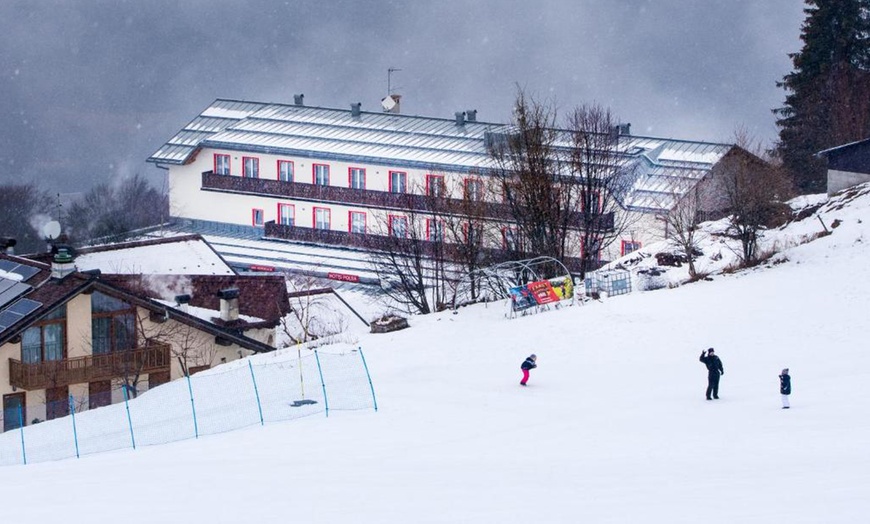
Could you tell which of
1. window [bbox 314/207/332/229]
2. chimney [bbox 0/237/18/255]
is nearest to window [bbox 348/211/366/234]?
window [bbox 314/207/332/229]

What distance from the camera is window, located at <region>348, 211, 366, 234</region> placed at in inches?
2837

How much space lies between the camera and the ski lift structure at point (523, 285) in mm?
42688

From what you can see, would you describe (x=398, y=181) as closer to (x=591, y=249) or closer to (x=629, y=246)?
(x=629, y=246)

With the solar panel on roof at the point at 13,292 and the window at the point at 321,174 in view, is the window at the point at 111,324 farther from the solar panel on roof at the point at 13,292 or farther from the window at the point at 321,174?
the window at the point at 321,174

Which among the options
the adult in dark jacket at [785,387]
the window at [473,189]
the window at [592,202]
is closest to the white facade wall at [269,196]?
the window at [473,189]

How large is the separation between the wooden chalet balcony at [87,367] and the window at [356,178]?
33.8m

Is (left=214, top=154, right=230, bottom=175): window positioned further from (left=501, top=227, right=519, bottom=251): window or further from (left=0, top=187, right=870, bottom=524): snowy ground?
(left=0, top=187, right=870, bottom=524): snowy ground

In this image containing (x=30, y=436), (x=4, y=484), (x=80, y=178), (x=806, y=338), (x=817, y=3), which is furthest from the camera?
(x=80, y=178)

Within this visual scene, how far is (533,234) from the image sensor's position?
166ft

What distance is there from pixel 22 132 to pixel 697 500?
161733 mm

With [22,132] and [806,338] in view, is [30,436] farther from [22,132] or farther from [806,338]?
[22,132]

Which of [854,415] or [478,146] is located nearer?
[854,415]

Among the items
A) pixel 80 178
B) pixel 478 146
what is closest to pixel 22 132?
pixel 80 178

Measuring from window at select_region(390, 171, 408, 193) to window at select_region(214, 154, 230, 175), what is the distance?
43.5 feet
